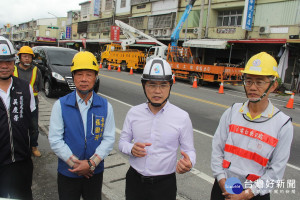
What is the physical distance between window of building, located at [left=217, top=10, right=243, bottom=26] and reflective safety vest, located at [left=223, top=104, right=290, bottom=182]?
70.4 ft

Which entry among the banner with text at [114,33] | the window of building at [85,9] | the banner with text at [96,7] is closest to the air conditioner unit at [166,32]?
the banner with text at [114,33]

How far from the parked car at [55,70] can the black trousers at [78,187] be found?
634 cm

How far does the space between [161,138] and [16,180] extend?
153 centimetres

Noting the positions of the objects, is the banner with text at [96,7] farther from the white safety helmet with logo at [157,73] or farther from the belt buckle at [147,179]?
the belt buckle at [147,179]

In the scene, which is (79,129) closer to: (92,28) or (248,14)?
(248,14)

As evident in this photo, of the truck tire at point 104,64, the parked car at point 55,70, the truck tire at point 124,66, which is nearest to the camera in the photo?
the parked car at point 55,70

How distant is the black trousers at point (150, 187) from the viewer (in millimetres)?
2023

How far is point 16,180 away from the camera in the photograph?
2346mm

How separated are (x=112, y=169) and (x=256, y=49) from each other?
18.7 meters

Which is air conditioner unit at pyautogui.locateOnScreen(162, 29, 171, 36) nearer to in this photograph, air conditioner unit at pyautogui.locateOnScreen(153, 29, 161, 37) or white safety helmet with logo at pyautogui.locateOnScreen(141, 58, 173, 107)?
air conditioner unit at pyautogui.locateOnScreen(153, 29, 161, 37)

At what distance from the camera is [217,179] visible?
212 centimetres

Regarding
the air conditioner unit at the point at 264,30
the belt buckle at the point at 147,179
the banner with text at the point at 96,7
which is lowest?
the belt buckle at the point at 147,179

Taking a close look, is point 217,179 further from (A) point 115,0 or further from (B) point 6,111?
(A) point 115,0

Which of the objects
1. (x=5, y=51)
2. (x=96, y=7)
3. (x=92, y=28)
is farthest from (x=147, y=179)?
(x=92, y=28)
